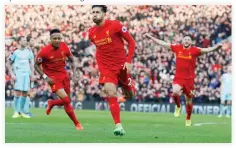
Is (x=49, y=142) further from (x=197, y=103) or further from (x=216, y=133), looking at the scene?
(x=197, y=103)

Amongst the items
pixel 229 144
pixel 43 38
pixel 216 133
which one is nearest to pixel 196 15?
pixel 43 38

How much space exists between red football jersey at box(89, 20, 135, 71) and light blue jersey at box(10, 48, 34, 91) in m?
7.11

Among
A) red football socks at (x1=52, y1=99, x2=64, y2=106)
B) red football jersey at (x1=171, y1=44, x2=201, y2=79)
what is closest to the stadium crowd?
red football jersey at (x1=171, y1=44, x2=201, y2=79)

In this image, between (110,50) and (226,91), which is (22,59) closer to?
(110,50)

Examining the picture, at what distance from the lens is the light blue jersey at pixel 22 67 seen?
20672 millimetres

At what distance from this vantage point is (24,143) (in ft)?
40.0

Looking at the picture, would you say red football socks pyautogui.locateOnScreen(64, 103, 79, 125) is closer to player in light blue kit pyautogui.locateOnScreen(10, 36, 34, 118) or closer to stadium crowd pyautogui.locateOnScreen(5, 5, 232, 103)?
player in light blue kit pyautogui.locateOnScreen(10, 36, 34, 118)

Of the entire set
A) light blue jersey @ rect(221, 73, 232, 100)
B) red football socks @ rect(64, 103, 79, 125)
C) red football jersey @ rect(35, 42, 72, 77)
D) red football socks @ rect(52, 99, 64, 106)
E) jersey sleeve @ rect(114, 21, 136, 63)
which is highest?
jersey sleeve @ rect(114, 21, 136, 63)

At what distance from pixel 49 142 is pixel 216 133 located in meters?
4.66

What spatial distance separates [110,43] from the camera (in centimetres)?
1384

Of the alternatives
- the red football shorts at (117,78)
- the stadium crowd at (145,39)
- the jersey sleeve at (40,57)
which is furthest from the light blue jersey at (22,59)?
the stadium crowd at (145,39)

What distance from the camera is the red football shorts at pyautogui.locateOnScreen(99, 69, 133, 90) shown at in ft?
44.7

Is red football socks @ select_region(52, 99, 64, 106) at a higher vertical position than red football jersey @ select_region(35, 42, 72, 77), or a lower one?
lower

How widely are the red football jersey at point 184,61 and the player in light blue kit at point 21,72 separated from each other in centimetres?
439
